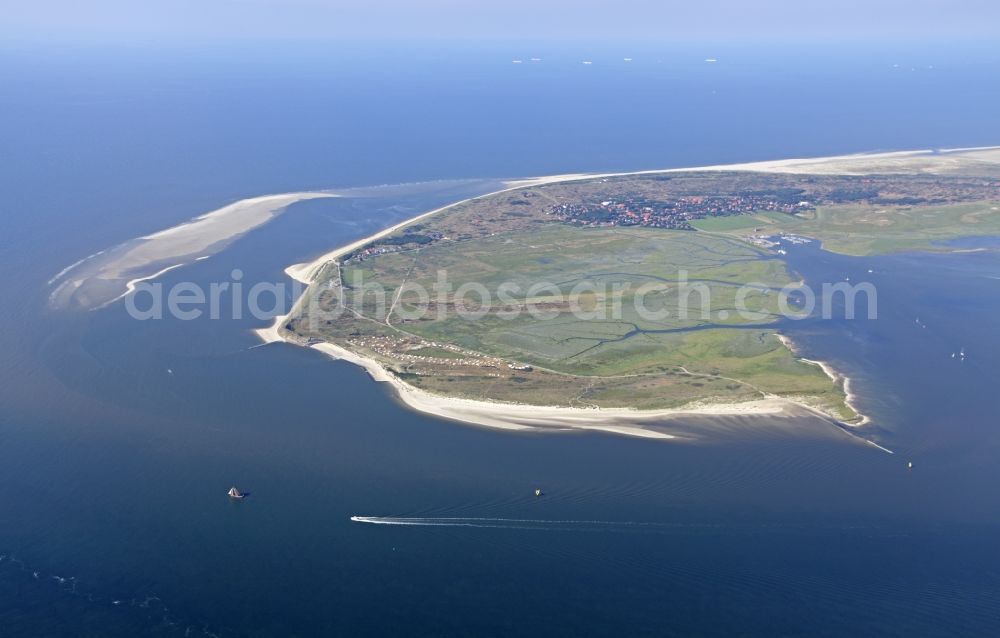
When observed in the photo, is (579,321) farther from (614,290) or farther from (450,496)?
(450,496)

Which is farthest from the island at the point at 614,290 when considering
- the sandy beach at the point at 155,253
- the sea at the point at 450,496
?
the sandy beach at the point at 155,253

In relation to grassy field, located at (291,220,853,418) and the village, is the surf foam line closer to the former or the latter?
grassy field, located at (291,220,853,418)

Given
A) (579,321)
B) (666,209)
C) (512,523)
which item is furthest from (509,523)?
(666,209)

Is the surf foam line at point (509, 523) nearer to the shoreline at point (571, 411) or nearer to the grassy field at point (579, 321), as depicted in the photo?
the shoreline at point (571, 411)

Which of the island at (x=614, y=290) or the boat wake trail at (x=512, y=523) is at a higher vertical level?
the island at (x=614, y=290)

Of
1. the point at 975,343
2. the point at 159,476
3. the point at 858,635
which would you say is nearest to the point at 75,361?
the point at 159,476

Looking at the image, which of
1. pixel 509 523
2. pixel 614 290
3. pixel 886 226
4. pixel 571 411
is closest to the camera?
pixel 509 523

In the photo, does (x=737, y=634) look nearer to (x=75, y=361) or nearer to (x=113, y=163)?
(x=75, y=361)
